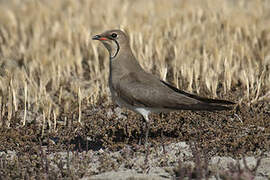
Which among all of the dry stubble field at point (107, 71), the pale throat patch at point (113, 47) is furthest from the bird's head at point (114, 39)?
the dry stubble field at point (107, 71)

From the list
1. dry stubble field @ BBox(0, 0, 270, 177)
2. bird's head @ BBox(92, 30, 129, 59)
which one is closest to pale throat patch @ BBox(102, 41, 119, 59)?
bird's head @ BBox(92, 30, 129, 59)

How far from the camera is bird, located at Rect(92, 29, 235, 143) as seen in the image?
5.55 metres

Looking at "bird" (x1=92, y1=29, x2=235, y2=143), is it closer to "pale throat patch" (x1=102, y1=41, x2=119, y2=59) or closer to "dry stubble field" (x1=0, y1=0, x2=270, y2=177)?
"pale throat patch" (x1=102, y1=41, x2=119, y2=59)

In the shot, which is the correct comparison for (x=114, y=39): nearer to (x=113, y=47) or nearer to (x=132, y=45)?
(x=113, y=47)

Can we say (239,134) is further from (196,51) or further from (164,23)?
(164,23)

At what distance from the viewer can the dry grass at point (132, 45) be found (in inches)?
285

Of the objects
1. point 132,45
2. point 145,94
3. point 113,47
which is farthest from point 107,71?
point 145,94

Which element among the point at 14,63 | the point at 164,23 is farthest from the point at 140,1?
the point at 14,63

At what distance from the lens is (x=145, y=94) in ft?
18.6

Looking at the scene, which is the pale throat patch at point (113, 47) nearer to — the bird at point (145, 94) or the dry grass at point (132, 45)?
the bird at point (145, 94)

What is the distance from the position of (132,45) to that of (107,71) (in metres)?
0.97

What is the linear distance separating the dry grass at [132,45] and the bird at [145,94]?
96cm

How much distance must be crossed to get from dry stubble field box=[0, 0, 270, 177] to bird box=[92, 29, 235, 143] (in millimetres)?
366

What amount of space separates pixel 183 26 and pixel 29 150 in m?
4.87
